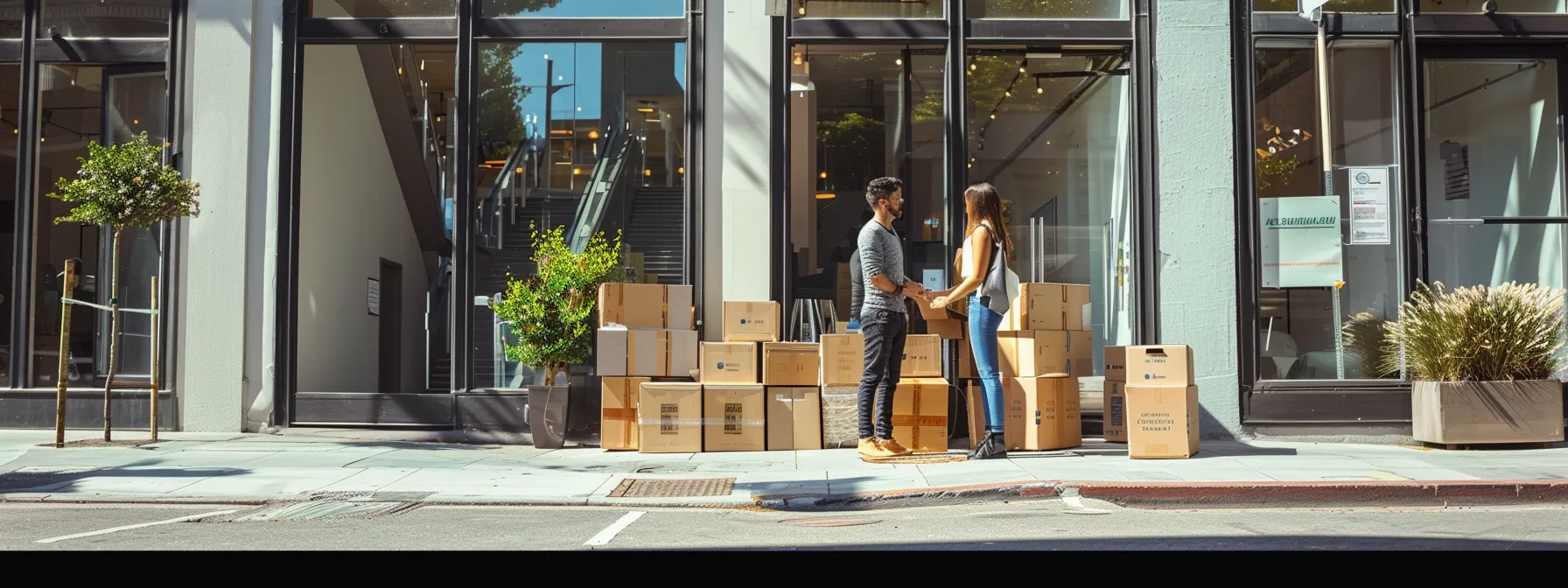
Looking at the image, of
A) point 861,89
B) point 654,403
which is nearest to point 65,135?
point 654,403

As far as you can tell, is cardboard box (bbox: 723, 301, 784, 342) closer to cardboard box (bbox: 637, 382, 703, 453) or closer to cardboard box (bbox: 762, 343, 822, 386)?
cardboard box (bbox: 762, 343, 822, 386)

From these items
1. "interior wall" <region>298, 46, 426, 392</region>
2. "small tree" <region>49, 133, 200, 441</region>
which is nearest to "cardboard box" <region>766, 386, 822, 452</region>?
"interior wall" <region>298, 46, 426, 392</region>

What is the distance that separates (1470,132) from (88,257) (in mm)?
12404

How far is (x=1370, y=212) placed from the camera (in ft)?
34.2

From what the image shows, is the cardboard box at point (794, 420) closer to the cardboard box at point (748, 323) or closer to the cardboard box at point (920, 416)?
the cardboard box at point (748, 323)

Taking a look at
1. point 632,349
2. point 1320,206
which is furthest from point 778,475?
point 1320,206

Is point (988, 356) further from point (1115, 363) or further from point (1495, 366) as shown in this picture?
point (1495, 366)

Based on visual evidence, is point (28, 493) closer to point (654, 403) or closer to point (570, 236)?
point (654, 403)

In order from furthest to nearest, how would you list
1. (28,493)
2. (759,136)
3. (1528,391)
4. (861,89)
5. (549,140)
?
(549,140), (861,89), (759,136), (1528,391), (28,493)

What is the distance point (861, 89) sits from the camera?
11.4 m

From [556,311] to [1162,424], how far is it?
4.73 metres

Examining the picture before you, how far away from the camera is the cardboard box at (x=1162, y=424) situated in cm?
855

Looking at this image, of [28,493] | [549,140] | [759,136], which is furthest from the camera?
[549,140]

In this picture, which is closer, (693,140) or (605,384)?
(605,384)
